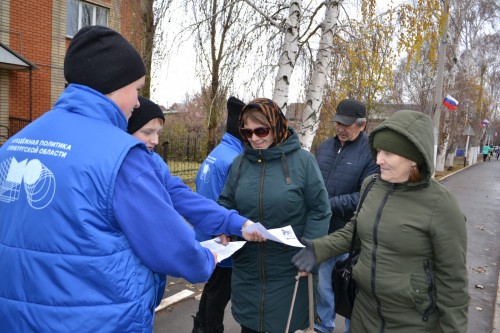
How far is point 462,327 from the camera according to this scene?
1.85 metres

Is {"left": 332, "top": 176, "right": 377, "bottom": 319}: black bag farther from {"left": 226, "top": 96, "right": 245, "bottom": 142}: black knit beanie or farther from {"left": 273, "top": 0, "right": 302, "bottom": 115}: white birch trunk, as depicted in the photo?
{"left": 273, "top": 0, "right": 302, "bottom": 115}: white birch trunk

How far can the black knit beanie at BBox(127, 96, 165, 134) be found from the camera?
2545mm

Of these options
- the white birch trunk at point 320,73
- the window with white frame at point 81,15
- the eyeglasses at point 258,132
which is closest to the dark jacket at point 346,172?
the eyeglasses at point 258,132

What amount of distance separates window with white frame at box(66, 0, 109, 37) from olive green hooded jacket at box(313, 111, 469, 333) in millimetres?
13064

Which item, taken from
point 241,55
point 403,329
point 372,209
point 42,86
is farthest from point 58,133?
point 42,86

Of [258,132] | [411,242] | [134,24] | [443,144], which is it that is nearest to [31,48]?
[134,24]

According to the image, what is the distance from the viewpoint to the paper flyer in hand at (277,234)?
209 centimetres

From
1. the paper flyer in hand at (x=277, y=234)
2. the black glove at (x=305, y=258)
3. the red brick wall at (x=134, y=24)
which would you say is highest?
the red brick wall at (x=134, y=24)

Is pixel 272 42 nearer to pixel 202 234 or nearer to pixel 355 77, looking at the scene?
pixel 355 77

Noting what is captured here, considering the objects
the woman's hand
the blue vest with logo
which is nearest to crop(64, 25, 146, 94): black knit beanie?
the blue vest with logo

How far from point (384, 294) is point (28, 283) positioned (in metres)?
1.68

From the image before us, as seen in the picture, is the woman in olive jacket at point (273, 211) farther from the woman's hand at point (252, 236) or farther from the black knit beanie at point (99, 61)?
the black knit beanie at point (99, 61)

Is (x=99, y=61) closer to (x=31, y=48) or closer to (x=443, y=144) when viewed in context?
(x=31, y=48)

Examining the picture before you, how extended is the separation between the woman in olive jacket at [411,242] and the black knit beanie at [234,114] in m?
1.53
